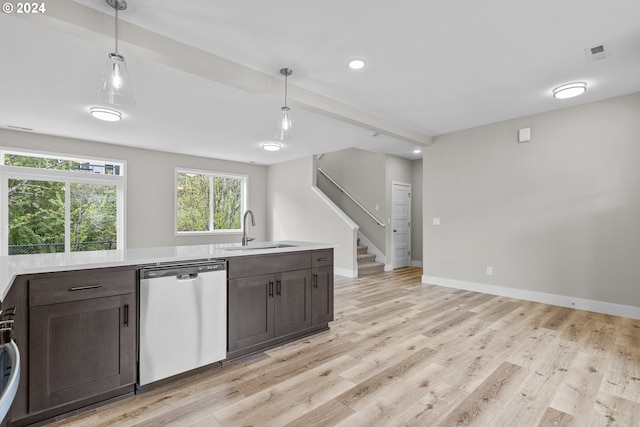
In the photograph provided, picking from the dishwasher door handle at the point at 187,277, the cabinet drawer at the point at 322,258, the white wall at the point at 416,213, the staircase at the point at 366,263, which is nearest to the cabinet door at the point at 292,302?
the cabinet drawer at the point at 322,258

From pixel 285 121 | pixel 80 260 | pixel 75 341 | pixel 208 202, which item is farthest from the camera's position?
pixel 208 202

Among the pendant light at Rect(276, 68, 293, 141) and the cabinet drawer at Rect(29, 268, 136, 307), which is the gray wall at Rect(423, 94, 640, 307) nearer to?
the pendant light at Rect(276, 68, 293, 141)

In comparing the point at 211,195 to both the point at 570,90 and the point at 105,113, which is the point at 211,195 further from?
the point at 570,90

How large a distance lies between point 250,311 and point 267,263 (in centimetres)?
43

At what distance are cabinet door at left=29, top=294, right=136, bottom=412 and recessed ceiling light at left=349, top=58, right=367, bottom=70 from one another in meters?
2.66

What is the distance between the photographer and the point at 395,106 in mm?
4094

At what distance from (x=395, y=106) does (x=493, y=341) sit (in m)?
2.93

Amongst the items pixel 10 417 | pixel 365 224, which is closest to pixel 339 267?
pixel 365 224

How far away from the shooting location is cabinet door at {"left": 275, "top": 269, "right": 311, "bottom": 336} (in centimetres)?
287

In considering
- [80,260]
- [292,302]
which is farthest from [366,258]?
[80,260]

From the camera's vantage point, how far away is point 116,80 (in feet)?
6.72

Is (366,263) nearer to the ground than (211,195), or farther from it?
nearer to the ground

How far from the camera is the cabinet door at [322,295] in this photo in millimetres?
3180

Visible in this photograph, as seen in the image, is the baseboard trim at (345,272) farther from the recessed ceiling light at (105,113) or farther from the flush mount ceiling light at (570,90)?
the recessed ceiling light at (105,113)
